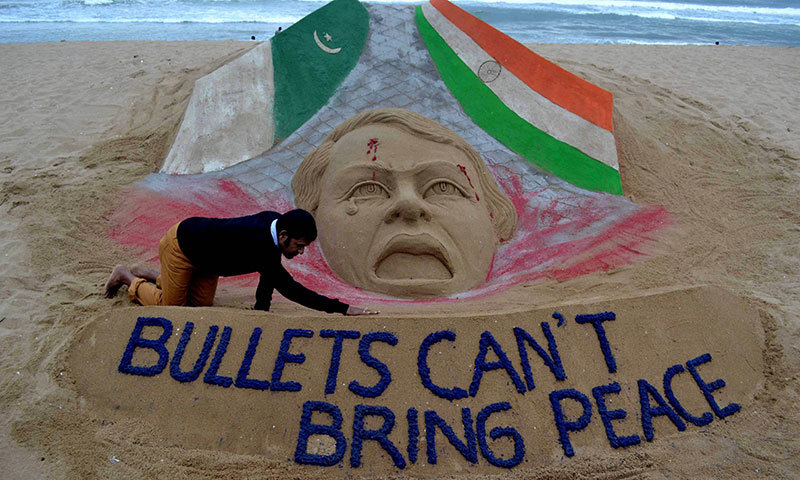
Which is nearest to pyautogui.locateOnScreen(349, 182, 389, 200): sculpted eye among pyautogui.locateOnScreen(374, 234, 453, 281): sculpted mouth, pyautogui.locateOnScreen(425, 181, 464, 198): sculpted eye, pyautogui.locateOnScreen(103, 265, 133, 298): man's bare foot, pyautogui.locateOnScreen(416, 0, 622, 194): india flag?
pyautogui.locateOnScreen(425, 181, 464, 198): sculpted eye

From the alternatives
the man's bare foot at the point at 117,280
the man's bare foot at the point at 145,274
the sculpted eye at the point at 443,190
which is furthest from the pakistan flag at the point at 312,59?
the man's bare foot at the point at 117,280

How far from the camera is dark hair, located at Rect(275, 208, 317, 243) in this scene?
2.78 m

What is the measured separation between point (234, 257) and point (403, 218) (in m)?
1.25

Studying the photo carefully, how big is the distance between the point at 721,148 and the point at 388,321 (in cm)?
519

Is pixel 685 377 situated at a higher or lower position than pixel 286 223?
lower

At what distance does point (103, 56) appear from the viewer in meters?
9.16

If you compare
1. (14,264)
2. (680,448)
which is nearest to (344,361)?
(680,448)

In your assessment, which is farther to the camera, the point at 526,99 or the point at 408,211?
the point at 526,99

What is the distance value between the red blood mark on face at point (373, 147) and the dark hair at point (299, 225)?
147cm

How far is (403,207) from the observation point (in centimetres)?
381

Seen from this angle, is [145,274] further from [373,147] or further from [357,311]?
[373,147]

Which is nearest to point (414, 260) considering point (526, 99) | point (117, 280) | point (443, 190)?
point (443, 190)

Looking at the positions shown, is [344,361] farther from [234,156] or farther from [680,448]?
[234,156]

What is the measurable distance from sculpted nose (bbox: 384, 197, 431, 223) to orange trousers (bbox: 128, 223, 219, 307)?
1254 mm
